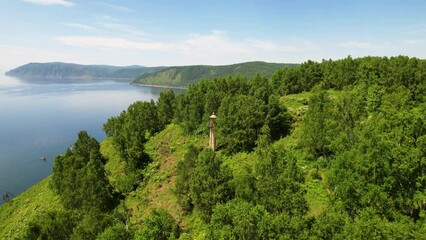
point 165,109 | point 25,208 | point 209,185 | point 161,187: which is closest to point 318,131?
point 209,185

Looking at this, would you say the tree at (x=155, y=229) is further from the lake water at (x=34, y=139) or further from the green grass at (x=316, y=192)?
the lake water at (x=34, y=139)

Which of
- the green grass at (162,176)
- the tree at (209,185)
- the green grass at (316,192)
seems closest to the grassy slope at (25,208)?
the green grass at (162,176)

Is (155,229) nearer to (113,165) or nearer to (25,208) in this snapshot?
(113,165)

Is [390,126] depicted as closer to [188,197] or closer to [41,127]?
[188,197]

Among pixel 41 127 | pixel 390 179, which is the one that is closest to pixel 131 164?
pixel 390 179

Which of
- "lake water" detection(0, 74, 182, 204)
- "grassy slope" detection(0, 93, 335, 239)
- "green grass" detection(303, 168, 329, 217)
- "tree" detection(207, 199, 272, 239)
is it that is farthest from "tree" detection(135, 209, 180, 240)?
"lake water" detection(0, 74, 182, 204)
